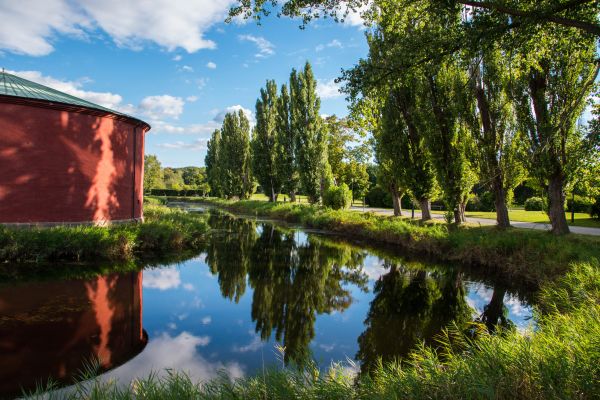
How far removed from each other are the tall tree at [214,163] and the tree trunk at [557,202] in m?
41.8

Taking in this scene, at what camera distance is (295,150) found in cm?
3116

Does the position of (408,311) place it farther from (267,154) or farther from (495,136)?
(267,154)

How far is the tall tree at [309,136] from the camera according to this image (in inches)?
1153

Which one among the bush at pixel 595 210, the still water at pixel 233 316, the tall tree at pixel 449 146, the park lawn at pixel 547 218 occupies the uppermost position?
the tall tree at pixel 449 146

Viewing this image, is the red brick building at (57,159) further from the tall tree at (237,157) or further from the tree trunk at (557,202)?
the tall tree at (237,157)

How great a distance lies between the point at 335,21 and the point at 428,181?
447 inches

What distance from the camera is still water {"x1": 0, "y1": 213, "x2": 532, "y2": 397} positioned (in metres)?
5.79

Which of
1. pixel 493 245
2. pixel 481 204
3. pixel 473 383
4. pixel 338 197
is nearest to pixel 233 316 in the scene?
pixel 473 383

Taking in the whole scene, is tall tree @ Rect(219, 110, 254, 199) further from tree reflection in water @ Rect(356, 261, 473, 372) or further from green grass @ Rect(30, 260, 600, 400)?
green grass @ Rect(30, 260, 600, 400)

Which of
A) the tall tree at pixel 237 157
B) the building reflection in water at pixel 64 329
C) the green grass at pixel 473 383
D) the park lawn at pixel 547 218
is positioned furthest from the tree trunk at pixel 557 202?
the tall tree at pixel 237 157

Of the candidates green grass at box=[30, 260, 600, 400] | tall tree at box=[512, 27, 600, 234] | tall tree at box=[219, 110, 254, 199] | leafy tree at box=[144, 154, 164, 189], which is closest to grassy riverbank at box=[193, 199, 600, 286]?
tall tree at box=[512, 27, 600, 234]

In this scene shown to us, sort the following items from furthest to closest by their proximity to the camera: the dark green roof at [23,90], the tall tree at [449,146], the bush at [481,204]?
the bush at [481,204], the tall tree at [449,146], the dark green roof at [23,90]

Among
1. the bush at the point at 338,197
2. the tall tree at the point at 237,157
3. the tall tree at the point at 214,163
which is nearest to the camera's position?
the bush at the point at 338,197

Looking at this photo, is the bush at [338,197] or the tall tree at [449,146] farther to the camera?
the bush at [338,197]
